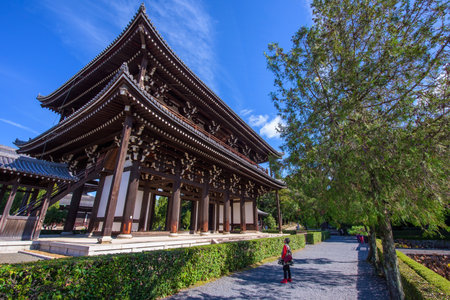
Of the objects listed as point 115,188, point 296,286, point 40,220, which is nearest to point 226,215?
point 296,286

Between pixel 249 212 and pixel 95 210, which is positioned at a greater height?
pixel 249 212

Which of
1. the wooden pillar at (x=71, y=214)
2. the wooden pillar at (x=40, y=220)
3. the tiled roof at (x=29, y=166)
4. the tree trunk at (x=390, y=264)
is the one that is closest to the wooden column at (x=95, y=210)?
the tiled roof at (x=29, y=166)

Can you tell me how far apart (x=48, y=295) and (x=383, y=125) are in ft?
20.6

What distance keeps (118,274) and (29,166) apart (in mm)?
6588

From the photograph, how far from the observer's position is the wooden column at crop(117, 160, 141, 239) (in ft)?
22.7

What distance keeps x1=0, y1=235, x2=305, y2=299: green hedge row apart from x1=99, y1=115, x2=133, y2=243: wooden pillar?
6.37ft

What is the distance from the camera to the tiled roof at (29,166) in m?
6.73

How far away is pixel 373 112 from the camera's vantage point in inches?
164

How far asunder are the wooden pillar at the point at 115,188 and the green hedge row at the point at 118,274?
6.37ft

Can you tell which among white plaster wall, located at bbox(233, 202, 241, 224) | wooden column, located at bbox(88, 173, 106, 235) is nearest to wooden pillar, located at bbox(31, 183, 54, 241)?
wooden column, located at bbox(88, 173, 106, 235)

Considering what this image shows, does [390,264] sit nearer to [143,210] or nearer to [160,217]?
[143,210]

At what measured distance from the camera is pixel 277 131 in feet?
17.0

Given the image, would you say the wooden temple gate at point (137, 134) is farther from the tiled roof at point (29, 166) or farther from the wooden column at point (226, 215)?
the tiled roof at point (29, 166)

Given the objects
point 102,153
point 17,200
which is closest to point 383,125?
point 102,153
